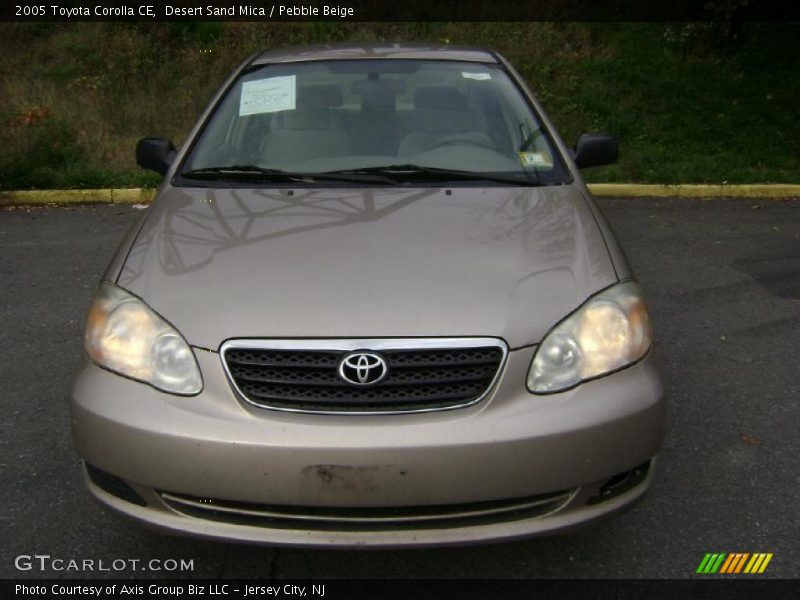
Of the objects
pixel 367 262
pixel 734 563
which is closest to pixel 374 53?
pixel 367 262

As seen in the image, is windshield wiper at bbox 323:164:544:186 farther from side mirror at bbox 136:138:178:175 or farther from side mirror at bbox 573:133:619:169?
side mirror at bbox 136:138:178:175

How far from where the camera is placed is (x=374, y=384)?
233 cm

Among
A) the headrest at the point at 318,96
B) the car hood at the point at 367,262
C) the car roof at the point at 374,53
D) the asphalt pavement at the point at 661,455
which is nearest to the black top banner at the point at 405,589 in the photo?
the asphalt pavement at the point at 661,455

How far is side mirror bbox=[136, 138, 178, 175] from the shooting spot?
3.88 m

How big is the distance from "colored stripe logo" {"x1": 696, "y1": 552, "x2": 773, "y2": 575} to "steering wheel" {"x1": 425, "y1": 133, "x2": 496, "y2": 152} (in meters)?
1.78

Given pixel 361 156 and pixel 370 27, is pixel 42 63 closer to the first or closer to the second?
pixel 370 27

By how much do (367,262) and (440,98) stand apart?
1435 mm

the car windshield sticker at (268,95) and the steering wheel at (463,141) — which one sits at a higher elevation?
the car windshield sticker at (268,95)

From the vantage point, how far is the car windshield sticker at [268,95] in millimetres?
3822

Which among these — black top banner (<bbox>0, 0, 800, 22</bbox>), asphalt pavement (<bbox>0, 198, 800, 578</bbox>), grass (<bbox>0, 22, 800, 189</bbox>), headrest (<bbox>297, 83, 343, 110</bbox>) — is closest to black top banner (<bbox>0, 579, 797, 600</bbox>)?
asphalt pavement (<bbox>0, 198, 800, 578</bbox>)

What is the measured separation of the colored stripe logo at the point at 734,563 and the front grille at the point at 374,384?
3.40 ft

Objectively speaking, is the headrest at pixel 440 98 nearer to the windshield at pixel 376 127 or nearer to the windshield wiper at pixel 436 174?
the windshield at pixel 376 127

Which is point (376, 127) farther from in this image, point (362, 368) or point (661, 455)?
point (661, 455)

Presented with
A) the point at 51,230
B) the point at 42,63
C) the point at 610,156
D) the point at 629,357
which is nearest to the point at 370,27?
the point at 42,63
